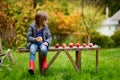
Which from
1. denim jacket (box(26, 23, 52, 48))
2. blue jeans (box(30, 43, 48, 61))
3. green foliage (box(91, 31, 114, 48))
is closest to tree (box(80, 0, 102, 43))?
green foliage (box(91, 31, 114, 48))

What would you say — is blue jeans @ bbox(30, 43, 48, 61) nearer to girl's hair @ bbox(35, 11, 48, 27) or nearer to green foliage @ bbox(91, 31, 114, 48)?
girl's hair @ bbox(35, 11, 48, 27)

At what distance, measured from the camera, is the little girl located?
884 cm

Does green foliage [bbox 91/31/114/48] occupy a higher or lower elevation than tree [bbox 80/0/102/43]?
lower

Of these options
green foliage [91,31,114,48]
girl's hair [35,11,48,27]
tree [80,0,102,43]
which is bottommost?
green foliage [91,31,114,48]

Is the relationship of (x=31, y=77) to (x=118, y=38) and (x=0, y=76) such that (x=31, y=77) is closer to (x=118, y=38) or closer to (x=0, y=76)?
(x=0, y=76)

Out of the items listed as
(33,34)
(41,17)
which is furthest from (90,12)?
(41,17)

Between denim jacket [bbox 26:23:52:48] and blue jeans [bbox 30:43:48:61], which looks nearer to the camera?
blue jeans [bbox 30:43:48:61]

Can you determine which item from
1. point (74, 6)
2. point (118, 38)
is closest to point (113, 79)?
point (118, 38)

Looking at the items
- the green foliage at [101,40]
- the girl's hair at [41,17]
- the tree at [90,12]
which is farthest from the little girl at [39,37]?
the green foliage at [101,40]

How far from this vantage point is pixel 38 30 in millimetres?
9219

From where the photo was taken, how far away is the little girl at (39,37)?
8.84m

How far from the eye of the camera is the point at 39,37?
29.7 feet

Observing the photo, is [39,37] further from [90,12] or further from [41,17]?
[90,12]

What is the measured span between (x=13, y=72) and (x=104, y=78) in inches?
85.6
